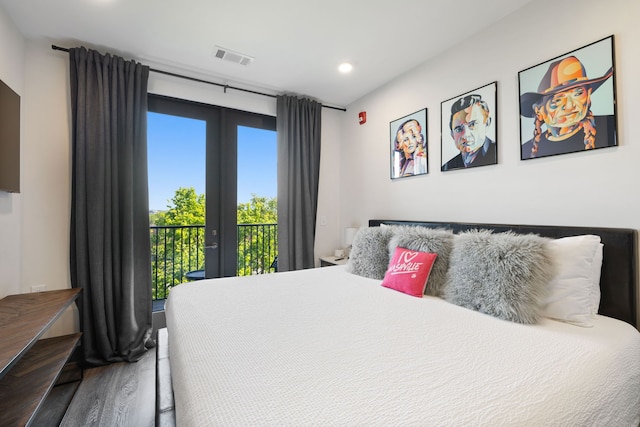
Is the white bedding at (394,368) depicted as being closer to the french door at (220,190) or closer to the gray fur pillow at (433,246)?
the gray fur pillow at (433,246)

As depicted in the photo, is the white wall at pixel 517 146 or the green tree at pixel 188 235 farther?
the green tree at pixel 188 235

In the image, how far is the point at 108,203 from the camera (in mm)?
2408

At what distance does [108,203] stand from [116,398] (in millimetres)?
1489

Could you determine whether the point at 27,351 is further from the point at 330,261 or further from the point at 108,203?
the point at 330,261

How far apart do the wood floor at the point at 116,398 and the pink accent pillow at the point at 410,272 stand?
1.74m

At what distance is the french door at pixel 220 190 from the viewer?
3.06 metres

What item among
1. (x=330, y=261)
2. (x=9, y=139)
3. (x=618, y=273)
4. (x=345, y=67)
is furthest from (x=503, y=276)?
(x=9, y=139)

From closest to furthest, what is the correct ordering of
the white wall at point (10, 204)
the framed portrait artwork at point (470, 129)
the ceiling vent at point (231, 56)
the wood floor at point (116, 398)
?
1. the wood floor at point (116, 398)
2. the white wall at point (10, 204)
3. the framed portrait artwork at point (470, 129)
4. the ceiling vent at point (231, 56)

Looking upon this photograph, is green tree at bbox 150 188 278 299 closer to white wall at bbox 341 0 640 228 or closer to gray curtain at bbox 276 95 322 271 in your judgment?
gray curtain at bbox 276 95 322 271

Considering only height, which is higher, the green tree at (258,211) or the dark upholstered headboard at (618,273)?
the green tree at (258,211)

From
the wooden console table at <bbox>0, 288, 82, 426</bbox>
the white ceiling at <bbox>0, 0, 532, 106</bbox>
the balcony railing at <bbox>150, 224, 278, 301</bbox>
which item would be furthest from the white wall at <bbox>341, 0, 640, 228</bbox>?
the wooden console table at <bbox>0, 288, 82, 426</bbox>

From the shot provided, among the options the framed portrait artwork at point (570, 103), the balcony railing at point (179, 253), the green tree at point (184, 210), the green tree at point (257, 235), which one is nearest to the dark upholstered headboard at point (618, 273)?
the framed portrait artwork at point (570, 103)

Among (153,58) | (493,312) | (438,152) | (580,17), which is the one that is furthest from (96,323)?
(580,17)

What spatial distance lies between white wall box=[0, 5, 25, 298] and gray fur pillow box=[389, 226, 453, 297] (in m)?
2.78
